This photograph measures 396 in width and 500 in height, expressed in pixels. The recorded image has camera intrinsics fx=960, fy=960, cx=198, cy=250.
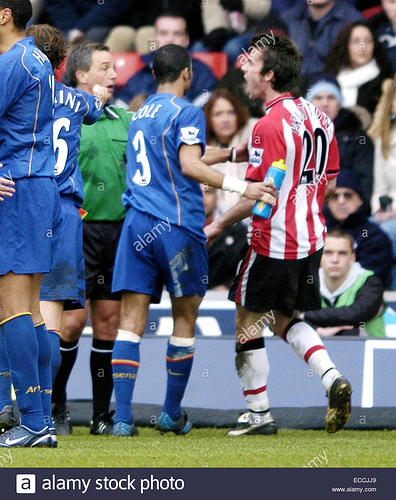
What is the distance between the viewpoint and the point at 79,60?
5.46 metres

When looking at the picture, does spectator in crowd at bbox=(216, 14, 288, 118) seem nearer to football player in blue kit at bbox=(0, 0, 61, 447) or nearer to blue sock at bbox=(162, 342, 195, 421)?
blue sock at bbox=(162, 342, 195, 421)

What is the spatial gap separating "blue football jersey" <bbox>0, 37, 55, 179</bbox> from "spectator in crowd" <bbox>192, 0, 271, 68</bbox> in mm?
5319

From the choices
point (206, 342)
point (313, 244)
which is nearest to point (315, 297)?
point (313, 244)

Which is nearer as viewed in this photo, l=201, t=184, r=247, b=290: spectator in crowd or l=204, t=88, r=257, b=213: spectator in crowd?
l=201, t=184, r=247, b=290: spectator in crowd

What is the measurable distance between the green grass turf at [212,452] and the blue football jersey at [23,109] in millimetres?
1186

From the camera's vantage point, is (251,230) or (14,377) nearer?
(14,377)

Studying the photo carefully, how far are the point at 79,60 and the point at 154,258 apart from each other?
4.23 ft

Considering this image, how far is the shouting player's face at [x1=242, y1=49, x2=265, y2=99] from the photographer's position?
524 centimetres

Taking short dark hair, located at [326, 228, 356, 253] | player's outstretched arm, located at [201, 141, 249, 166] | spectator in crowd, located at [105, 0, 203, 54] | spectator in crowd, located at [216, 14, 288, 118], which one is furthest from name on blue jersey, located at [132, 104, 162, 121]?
spectator in crowd, located at [105, 0, 203, 54]

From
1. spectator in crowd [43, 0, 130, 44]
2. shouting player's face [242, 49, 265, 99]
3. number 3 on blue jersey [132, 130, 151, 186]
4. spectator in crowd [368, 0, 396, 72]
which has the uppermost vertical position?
spectator in crowd [43, 0, 130, 44]

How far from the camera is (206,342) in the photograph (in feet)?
20.6

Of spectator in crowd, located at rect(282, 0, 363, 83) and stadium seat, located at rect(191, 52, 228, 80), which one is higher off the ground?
spectator in crowd, located at rect(282, 0, 363, 83)
